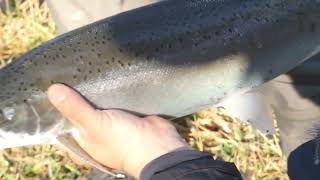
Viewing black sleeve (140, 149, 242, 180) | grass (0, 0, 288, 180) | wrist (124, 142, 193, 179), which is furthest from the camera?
grass (0, 0, 288, 180)

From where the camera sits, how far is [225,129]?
8.61ft

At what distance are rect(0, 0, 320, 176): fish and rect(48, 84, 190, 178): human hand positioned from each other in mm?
48

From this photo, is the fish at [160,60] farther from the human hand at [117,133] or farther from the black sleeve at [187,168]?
the black sleeve at [187,168]

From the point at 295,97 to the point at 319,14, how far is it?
65 cm

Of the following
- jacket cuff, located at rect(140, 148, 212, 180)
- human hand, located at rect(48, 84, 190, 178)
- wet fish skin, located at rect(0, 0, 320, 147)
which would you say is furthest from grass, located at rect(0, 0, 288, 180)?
jacket cuff, located at rect(140, 148, 212, 180)

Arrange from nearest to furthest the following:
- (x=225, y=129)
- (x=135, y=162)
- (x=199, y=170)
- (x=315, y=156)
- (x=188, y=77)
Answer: (x=199, y=170)
(x=135, y=162)
(x=188, y=77)
(x=315, y=156)
(x=225, y=129)

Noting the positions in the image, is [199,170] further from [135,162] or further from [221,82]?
[221,82]

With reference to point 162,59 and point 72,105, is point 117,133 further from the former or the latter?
point 162,59

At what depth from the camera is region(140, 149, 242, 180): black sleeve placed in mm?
1399

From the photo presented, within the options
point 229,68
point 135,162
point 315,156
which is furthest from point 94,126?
point 315,156

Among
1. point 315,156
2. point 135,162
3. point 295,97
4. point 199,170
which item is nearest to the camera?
point 199,170

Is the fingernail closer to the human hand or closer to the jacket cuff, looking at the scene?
the human hand

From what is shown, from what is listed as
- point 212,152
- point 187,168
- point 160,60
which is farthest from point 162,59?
point 212,152

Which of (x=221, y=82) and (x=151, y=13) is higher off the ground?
(x=151, y=13)
